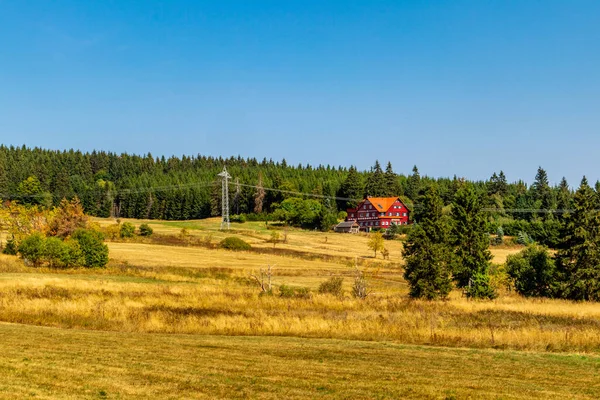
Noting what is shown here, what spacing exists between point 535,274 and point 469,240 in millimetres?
8798

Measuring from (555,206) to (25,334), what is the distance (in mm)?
179838

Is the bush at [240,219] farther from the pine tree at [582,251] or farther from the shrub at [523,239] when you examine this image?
the pine tree at [582,251]

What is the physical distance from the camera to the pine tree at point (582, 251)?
52250 mm

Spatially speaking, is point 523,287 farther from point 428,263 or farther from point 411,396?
point 411,396

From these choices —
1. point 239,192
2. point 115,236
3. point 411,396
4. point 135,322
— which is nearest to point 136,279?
point 135,322

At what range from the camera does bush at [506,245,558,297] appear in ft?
184

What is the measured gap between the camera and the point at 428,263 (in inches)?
1949

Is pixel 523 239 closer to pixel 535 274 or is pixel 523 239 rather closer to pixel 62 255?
pixel 535 274

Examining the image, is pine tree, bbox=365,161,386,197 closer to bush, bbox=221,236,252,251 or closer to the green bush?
bush, bbox=221,236,252,251

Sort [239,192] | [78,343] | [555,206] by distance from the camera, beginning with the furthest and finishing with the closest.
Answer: [239,192] < [555,206] < [78,343]

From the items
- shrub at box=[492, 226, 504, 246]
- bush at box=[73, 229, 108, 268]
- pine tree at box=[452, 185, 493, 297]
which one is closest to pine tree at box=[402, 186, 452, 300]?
pine tree at box=[452, 185, 493, 297]

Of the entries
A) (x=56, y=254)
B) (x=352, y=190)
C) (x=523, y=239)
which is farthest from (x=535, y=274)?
(x=352, y=190)

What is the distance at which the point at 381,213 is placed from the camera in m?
162

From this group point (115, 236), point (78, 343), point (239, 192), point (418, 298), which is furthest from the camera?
point (239, 192)
